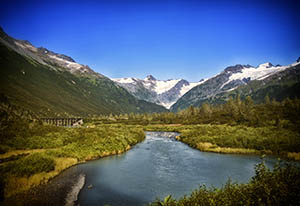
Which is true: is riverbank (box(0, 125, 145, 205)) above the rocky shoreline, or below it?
above

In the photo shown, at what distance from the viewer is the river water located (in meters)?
27.0

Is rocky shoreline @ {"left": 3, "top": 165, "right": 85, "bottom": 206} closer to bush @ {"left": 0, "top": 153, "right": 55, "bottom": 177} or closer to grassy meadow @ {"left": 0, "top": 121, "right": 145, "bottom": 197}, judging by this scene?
grassy meadow @ {"left": 0, "top": 121, "right": 145, "bottom": 197}

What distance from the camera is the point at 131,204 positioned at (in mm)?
24422

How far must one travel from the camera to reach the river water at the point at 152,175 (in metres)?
27.0

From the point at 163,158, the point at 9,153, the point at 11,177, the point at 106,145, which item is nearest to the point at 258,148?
the point at 163,158

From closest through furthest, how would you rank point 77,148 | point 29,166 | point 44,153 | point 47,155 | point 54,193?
point 54,193 < point 29,166 < point 47,155 < point 44,153 < point 77,148

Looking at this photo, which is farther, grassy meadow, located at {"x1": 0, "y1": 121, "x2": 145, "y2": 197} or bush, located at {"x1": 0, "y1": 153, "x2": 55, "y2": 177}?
bush, located at {"x1": 0, "y1": 153, "x2": 55, "y2": 177}

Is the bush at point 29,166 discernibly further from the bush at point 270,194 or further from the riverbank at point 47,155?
the bush at point 270,194

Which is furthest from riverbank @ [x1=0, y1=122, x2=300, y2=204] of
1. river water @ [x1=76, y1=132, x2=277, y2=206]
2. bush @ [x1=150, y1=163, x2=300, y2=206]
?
bush @ [x1=150, y1=163, x2=300, y2=206]

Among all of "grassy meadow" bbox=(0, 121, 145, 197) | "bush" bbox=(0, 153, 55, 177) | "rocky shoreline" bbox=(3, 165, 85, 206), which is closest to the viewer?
"rocky shoreline" bbox=(3, 165, 85, 206)

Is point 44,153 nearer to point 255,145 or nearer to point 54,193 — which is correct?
point 54,193

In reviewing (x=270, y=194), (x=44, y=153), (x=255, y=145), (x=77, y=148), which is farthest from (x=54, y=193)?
(x=255, y=145)

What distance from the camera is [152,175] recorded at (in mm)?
35969

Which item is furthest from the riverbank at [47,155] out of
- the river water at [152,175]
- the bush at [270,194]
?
the bush at [270,194]
